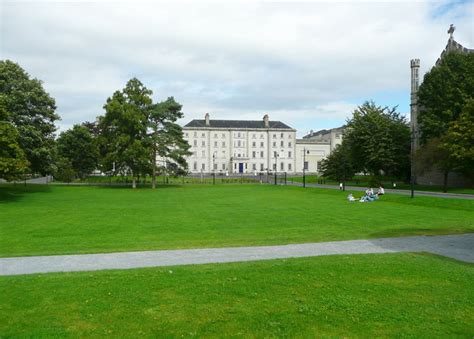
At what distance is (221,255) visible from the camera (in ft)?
34.7

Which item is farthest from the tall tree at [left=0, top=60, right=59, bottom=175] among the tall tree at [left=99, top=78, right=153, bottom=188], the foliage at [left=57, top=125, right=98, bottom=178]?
the foliage at [left=57, top=125, right=98, bottom=178]

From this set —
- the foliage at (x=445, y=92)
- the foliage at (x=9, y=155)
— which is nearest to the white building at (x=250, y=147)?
the foliage at (x=445, y=92)

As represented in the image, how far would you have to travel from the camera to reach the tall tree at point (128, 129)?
5238cm

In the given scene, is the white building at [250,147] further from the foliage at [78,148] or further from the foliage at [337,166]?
the foliage at [337,166]

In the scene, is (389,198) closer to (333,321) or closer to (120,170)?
(333,321)

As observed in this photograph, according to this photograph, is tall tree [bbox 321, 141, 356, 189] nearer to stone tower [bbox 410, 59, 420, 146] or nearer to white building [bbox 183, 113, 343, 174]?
stone tower [bbox 410, 59, 420, 146]

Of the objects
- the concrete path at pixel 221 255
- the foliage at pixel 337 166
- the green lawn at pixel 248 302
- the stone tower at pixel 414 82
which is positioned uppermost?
the stone tower at pixel 414 82

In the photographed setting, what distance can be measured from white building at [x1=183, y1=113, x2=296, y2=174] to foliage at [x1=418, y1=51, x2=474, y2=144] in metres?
74.1

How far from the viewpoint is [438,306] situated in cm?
610

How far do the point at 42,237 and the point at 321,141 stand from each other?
113m

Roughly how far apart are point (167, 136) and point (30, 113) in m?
21.7

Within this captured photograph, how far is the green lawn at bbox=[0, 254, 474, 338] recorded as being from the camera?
5.28 m

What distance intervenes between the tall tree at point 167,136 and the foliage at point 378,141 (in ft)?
77.0

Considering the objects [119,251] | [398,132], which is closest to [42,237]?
[119,251]
